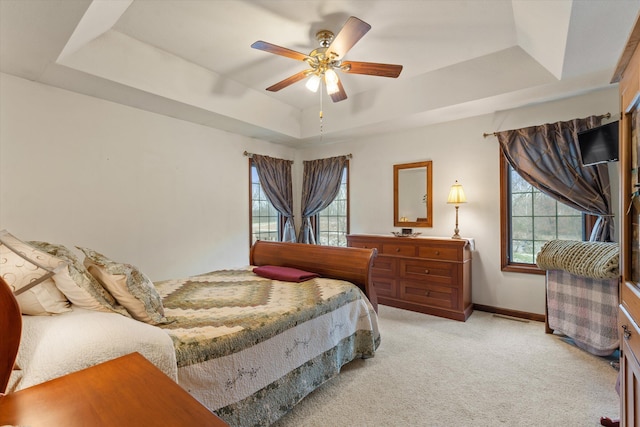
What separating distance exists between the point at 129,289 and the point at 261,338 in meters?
0.74

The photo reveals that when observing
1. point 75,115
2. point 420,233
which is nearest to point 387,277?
point 420,233

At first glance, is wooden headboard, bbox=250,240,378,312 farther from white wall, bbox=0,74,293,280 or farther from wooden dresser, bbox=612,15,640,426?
wooden dresser, bbox=612,15,640,426

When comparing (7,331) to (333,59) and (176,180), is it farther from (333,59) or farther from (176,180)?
(176,180)

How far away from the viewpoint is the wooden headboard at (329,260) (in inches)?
103

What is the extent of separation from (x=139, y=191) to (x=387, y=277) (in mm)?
3203

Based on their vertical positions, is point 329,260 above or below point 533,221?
below

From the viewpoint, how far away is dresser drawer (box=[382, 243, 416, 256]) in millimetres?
3799

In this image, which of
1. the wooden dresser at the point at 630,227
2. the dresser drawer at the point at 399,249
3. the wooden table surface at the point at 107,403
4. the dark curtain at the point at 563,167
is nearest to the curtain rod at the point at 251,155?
the dresser drawer at the point at 399,249

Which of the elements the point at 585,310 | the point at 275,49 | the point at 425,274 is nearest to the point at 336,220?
the point at 425,274

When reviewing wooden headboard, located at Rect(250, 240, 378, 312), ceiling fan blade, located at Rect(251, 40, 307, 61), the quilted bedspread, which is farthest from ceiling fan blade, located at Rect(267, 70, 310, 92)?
the quilted bedspread

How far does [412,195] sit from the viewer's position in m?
4.32

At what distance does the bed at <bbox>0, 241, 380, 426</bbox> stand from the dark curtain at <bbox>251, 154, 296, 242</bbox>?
2195 mm

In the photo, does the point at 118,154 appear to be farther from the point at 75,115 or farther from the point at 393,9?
the point at 393,9

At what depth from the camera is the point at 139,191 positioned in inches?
137
